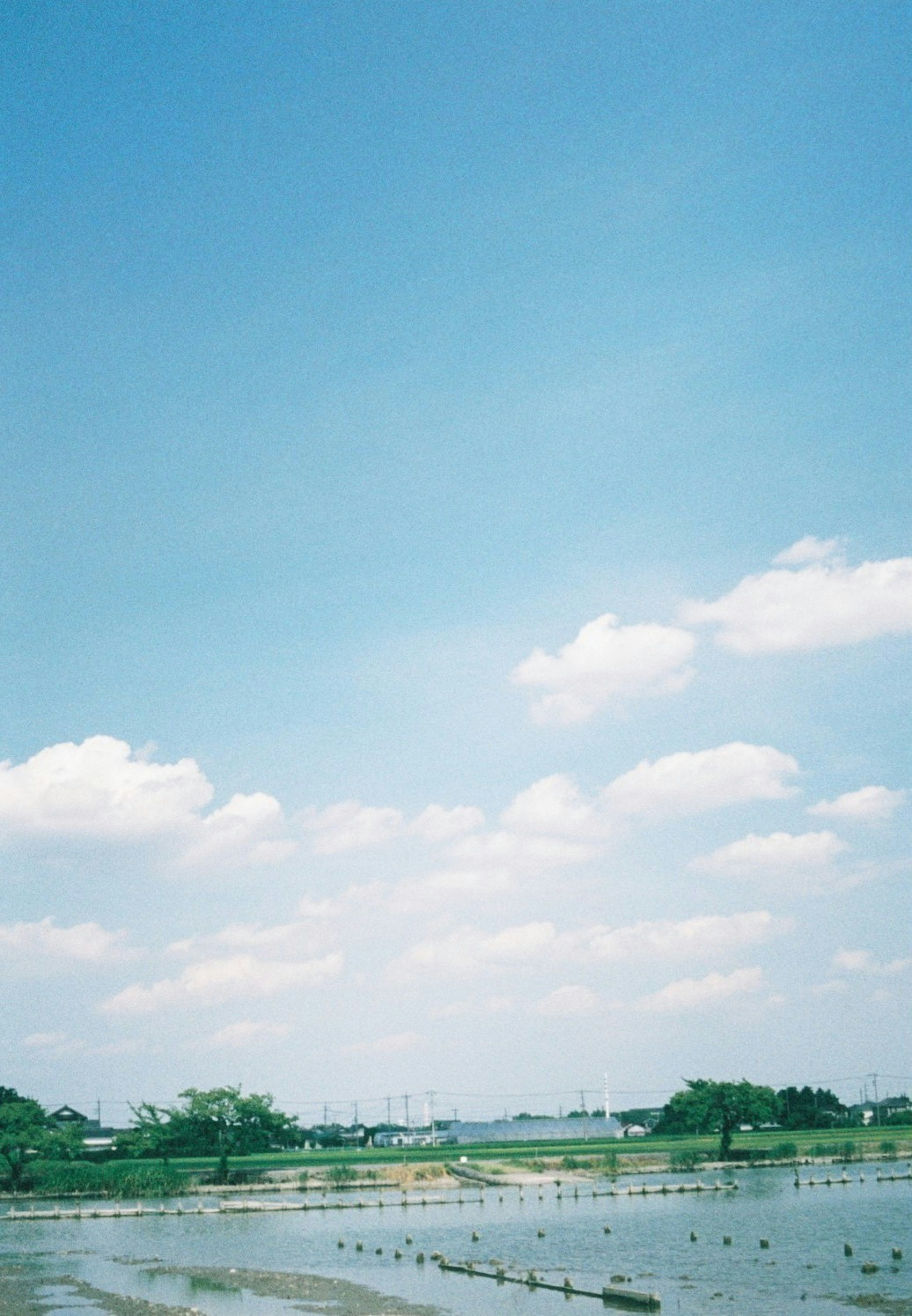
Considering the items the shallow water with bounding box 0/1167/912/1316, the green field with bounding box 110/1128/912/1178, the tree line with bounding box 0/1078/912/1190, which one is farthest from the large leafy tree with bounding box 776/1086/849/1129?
the shallow water with bounding box 0/1167/912/1316

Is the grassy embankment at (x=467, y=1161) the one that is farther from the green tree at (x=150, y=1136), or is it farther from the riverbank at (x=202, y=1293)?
the riverbank at (x=202, y=1293)

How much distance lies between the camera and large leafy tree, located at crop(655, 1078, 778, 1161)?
139125 mm

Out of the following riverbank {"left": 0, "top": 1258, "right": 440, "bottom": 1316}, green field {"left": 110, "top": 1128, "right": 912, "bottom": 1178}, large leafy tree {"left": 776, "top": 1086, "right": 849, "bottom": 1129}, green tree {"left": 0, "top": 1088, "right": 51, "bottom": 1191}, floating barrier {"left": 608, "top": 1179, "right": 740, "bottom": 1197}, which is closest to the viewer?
riverbank {"left": 0, "top": 1258, "right": 440, "bottom": 1316}

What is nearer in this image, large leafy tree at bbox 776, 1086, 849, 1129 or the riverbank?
the riverbank

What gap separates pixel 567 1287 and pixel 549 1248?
64.3ft

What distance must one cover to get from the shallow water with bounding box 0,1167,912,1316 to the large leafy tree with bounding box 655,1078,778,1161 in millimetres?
31027

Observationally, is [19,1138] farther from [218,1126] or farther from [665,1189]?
[665,1189]

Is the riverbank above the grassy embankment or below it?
above

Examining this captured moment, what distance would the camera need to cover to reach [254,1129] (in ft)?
389

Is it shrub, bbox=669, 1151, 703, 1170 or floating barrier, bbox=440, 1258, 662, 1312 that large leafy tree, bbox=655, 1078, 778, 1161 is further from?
floating barrier, bbox=440, 1258, 662, 1312

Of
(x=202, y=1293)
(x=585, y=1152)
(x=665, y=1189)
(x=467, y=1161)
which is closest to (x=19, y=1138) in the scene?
(x=467, y=1161)

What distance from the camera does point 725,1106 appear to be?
139625 millimetres

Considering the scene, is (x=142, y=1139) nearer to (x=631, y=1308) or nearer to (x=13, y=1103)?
(x=13, y=1103)

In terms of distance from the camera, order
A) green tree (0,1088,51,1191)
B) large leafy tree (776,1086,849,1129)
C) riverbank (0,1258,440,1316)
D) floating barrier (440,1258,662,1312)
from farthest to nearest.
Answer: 1. large leafy tree (776,1086,849,1129)
2. green tree (0,1088,51,1191)
3. riverbank (0,1258,440,1316)
4. floating barrier (440,1258,662,1312)
